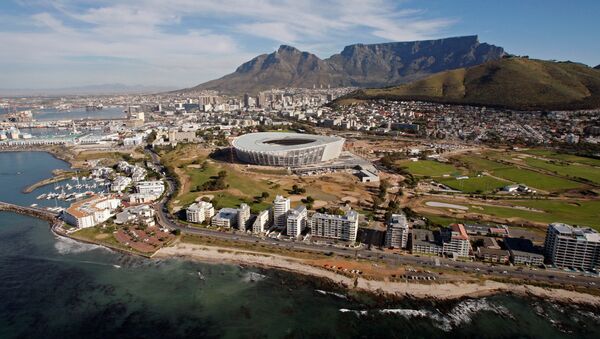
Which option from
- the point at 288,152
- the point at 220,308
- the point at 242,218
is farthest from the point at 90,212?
the point at 288,152

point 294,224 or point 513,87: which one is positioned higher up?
point 513,87

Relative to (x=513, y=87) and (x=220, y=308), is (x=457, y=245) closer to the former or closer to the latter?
(x=220, y=308)

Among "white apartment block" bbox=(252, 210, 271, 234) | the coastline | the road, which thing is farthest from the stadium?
the coastline

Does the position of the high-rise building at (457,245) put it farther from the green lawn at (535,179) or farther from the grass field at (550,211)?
the green lawn at (535,179)

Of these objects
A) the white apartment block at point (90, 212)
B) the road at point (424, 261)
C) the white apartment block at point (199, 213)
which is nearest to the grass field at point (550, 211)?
the road at point (424, 261)

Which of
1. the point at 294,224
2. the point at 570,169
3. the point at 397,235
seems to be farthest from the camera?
the point at 570,169

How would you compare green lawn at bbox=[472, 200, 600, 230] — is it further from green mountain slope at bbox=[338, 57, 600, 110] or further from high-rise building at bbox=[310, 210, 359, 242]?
green mountain slope at bbox=[338, 57, 600, 110]
